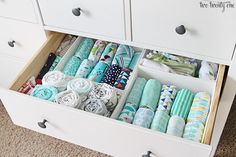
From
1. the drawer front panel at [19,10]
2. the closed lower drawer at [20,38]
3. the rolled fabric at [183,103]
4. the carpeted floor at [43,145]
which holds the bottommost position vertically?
the carpeted floor at [43,145]

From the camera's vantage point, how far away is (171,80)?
3.41 ft

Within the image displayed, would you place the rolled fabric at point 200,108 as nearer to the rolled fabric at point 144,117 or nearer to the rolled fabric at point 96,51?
the rolled fabric at point 144,117

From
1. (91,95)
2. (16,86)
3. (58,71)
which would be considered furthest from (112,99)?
(16,86)

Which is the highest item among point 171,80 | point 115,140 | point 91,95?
point 171,80

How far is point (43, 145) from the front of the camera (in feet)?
3.95

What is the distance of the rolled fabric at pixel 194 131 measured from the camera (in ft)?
2.92

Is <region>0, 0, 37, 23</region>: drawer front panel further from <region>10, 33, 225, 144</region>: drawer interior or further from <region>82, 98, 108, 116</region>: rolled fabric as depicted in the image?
<region>82, 98, 108, 116</region>: rolled fabric

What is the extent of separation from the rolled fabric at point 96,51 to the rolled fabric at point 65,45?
0.09 metres

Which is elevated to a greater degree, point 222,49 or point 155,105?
point 222,49

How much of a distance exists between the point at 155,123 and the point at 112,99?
149 millimetres

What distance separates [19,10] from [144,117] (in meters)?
0.57

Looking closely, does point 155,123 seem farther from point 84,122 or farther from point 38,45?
point 38,45

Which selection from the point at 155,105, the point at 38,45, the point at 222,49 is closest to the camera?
the point at 222,49
